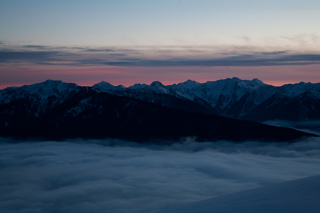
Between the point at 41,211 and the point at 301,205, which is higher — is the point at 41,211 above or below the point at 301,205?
below

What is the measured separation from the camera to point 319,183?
24078mm

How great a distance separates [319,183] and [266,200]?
18.0 ft

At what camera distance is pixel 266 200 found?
21812 millimetres

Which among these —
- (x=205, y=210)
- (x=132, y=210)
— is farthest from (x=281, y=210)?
(x=132, y=210)

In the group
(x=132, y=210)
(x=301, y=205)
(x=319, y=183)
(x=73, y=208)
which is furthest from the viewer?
(x=73, y=208)

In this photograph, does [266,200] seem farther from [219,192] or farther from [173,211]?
[219,192]

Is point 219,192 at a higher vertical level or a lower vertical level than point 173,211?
lower

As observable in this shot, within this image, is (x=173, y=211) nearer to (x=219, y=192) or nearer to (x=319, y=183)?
(x=319, y=183)

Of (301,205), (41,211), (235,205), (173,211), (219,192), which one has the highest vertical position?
(301,205)

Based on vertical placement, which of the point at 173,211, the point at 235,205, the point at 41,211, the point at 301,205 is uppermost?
the point at 301,205

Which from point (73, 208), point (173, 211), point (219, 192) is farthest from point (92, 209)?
point (173, 211)

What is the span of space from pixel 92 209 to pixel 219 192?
3159 inches

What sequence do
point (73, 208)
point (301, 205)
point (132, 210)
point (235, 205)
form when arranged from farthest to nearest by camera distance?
point (73, 208) → point (132, 210) → point (235, 205) → point (301, 205)

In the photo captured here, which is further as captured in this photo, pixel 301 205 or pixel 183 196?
pixel 183 196
